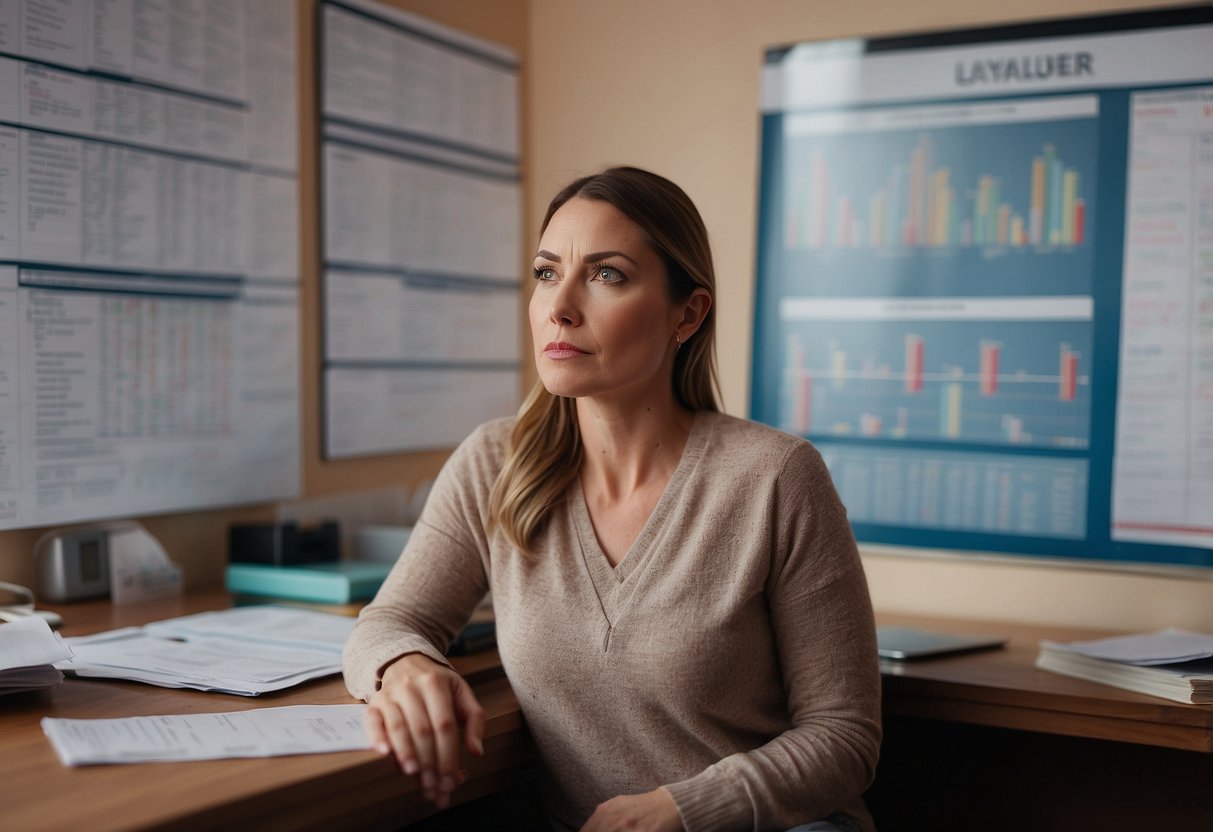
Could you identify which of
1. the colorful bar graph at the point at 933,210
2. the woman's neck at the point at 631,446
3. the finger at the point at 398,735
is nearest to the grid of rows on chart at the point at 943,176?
the colorful bar graph at the point at 933,210

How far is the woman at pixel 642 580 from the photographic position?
4.75 ft

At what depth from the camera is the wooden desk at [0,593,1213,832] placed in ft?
3.63

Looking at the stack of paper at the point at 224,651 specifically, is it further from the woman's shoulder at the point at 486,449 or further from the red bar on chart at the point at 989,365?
the red bar on chart at the point at 989,365

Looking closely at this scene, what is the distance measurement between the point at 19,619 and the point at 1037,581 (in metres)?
1.73

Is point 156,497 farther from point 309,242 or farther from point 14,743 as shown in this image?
point 14,743

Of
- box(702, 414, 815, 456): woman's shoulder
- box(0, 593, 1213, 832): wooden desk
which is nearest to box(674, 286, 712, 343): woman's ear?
box(702, 414, 815, 456): woman's shoulder

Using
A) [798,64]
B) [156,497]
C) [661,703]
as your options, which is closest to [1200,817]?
[661,703]

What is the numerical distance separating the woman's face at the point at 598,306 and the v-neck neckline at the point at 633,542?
0.13 m

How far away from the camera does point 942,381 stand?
2.34 meters

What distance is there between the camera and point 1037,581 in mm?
2271

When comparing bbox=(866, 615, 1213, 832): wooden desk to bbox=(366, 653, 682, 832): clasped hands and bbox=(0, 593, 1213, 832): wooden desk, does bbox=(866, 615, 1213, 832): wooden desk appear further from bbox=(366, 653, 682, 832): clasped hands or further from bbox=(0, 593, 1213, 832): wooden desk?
bbox=(366, 653, 682, 832): clasped hands

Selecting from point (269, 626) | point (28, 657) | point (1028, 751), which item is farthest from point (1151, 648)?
point (28, 657)

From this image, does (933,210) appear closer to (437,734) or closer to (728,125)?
(728,125)

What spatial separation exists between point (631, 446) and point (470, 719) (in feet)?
1.50
